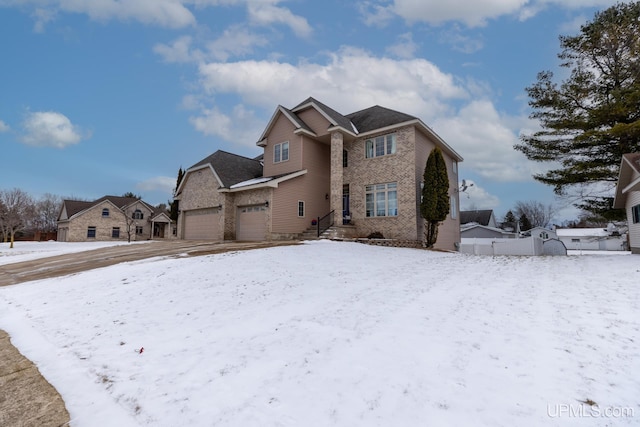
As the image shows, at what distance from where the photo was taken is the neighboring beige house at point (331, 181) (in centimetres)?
1705

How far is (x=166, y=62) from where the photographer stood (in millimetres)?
17391

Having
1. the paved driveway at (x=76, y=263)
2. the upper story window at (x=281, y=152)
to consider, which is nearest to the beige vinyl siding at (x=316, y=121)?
the upper story window at (x=281, y=152)

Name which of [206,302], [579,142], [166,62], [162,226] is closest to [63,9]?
[166,62]

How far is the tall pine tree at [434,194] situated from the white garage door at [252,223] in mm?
9445

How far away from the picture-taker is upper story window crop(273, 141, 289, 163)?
19688 millimetres

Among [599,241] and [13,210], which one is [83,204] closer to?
[13,210]

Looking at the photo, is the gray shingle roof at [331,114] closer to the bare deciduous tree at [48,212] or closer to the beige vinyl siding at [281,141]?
the beige vinyl siding at [281,141]

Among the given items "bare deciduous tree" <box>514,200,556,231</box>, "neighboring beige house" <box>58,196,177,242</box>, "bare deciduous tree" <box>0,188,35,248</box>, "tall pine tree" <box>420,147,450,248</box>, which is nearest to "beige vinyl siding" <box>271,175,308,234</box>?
"tall pine tree" <box>420,147,450,248</box>

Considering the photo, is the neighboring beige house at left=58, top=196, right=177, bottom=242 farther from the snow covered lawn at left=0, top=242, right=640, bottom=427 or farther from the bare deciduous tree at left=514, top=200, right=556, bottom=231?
the bare deciduous tree at left=514, top=200, right=556, bottom=231

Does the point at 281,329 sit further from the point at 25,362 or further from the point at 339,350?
the point at 25,362

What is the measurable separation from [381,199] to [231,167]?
1201 centimetres

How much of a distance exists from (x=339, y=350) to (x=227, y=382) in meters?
1.36

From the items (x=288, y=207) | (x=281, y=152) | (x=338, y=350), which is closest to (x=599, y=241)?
(x=288, y=207)

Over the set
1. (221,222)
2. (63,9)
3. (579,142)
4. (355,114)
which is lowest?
(221,222)
